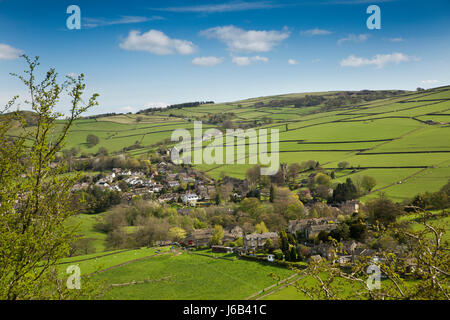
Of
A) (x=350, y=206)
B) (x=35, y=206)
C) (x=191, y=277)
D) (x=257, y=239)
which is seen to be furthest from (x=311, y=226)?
(x=35, y=206)

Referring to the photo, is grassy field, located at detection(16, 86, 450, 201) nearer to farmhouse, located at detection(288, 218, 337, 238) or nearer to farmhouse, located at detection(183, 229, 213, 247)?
farmhouse, located at detection(288, 218, 337, 238)

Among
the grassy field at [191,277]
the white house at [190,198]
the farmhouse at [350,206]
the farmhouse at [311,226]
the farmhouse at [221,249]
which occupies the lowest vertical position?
the farmhouse at [221,249]

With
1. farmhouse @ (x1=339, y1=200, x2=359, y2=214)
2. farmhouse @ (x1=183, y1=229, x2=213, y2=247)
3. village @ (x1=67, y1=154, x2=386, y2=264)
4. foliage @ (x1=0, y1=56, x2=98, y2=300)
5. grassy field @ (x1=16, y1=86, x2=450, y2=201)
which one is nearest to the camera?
foliage @ (x1=0, y1=56, x2=98, y2=300)

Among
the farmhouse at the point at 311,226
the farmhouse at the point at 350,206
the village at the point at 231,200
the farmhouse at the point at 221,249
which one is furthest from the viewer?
the farmhouse at the point at 350,206

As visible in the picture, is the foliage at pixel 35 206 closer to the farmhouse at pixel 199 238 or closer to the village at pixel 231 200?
the village at pixel 231 200

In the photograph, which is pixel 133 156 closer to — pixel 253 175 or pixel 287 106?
pixel 253 175

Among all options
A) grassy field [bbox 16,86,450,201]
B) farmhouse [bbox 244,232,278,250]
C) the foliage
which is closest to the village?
farmhouse [bbox 244,232,278,250]

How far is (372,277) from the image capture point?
484 centimetres

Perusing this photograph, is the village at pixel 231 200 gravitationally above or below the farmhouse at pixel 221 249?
above

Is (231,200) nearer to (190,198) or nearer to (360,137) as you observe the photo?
(190,198)

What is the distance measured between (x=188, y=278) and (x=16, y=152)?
73.2ft

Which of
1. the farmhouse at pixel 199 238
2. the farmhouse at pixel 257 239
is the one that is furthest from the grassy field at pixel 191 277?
the farmhouse at pixel 257 239

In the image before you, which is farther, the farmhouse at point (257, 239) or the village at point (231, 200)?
the farmhouse at point (257, 239)
